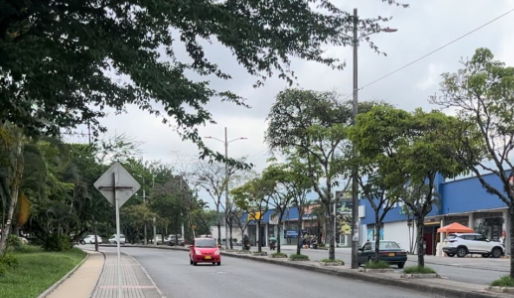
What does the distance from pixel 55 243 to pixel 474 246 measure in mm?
29369

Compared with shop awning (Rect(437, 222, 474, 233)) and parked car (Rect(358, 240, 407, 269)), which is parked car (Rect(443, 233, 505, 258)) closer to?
shop awning (Rect(437, 222, 474, 233))

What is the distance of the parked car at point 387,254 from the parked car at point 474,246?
13.2 meters

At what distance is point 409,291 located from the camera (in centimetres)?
1762

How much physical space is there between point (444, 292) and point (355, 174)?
28.7 feet

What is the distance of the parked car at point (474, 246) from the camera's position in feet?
133

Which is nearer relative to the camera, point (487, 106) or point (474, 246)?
point (487, 106)

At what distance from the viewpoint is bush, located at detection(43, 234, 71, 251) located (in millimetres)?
44281

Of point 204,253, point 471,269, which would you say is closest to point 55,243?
point 204,253

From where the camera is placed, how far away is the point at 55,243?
44438 mm

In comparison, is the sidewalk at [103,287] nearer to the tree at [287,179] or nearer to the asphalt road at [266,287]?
the asphalt road at [266,287]

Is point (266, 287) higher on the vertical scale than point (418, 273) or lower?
lower

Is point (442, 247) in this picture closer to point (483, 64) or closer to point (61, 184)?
point (61, 184)

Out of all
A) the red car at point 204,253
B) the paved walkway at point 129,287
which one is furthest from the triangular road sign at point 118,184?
the red car at point 204,253

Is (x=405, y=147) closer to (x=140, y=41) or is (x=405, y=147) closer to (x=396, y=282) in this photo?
(x=396, y=282)
